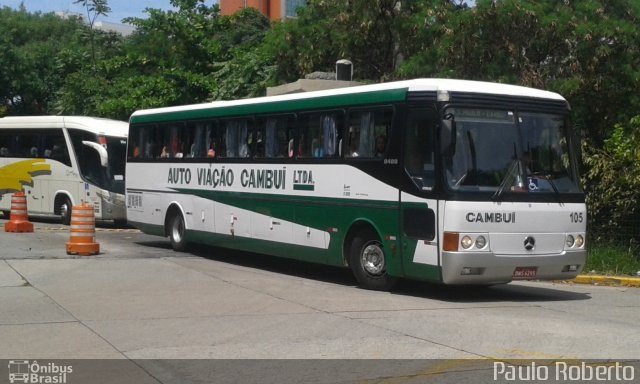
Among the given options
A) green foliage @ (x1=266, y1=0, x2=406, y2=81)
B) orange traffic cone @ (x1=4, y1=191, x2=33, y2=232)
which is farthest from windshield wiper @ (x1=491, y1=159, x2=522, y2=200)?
orange traffic cone @ (x1=4, y1=191, x2=33, y2=232)

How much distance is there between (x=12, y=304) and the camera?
1234 centimetres

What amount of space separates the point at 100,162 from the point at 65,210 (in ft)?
7.01

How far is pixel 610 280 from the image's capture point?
16.5 metres

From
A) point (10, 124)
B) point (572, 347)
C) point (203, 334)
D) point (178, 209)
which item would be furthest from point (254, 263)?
point (10, 124)

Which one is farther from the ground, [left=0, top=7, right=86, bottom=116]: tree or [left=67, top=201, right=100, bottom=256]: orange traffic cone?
[left=0, top=7, right=86, bottom=116]: tree

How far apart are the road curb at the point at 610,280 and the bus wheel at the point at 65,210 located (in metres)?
16.6

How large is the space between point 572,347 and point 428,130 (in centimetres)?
431

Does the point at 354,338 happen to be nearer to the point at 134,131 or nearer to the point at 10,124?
the point at 134,131

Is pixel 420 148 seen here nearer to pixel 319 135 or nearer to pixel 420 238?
pixel 420 238

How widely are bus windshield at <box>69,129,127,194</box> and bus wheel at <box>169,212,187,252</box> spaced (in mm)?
7424

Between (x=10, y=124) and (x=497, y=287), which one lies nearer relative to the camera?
(x=497, y=287)

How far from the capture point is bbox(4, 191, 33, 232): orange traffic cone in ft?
77.2

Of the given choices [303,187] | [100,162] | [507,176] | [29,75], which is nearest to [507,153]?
[507,176]

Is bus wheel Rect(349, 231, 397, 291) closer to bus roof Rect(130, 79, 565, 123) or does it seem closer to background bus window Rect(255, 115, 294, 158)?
bus roof Rect(130, 79, 565, 123)
